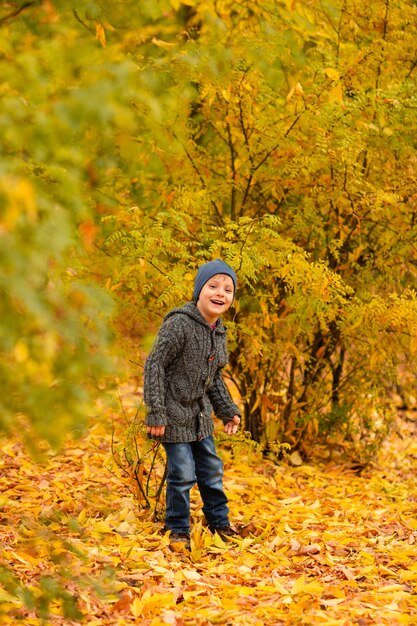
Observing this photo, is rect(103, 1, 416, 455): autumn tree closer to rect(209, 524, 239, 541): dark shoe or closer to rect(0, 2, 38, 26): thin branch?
rect(0, 2, 38, 26): thin branch

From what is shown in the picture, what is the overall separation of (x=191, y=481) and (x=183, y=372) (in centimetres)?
52

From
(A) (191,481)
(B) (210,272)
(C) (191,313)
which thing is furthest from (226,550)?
(B) (210,272)

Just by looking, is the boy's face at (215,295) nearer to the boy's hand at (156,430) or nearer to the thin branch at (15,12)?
the boy's hand at (156,430)

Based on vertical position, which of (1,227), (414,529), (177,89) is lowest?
(414,529)

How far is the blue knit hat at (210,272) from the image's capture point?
374 centimetres

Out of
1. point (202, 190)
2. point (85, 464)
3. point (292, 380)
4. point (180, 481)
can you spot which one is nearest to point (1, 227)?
point (180, 481)

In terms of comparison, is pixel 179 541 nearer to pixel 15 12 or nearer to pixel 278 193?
pixel 278 193

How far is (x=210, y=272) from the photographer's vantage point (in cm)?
374

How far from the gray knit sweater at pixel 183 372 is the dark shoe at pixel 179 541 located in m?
0.46

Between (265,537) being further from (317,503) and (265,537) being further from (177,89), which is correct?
(177,89)

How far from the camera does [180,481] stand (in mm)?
3703

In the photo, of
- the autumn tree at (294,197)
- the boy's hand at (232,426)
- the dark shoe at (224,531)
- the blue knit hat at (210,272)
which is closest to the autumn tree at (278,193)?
the autumn tree at (294,197)

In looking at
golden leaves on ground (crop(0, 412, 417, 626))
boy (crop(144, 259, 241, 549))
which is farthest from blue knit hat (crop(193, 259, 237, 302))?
golden leaves on ground (crop(0, 412, 417, 626))

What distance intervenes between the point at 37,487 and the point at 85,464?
2.15 feet
